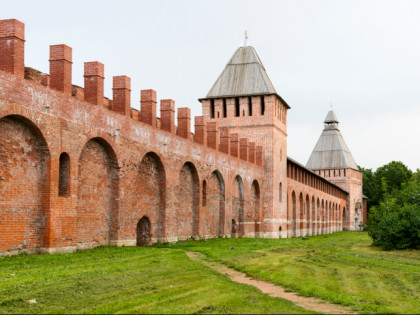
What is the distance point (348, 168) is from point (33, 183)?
64479 millimetres

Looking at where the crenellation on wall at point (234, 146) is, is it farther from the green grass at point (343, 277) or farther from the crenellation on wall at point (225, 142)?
the green grass at point (343, 277)

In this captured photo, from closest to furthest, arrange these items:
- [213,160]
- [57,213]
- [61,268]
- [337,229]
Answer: [61,268] < [57,213] < [213,160] < [337,229]

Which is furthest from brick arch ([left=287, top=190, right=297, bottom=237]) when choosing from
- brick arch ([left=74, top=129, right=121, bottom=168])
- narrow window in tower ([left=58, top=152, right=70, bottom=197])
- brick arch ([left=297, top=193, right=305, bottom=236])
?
narrow window in tower ([left=58, top=152, right=70, bottom=197])

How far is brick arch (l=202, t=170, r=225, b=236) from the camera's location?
90.4 ft

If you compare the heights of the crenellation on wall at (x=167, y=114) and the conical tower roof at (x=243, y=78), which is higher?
the conical tower roof at (x=243, y=78)

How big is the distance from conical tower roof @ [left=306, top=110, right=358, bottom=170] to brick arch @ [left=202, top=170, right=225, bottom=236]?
47435mm

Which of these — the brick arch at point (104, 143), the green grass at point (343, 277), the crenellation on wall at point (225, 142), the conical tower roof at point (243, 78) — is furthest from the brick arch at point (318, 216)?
the brick arch at point (104, 143)

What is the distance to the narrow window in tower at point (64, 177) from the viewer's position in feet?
53.2

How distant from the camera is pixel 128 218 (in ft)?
65.2

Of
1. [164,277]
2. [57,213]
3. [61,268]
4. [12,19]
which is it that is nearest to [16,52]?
[12,19]

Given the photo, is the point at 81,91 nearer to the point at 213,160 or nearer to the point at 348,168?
the point at 213,160

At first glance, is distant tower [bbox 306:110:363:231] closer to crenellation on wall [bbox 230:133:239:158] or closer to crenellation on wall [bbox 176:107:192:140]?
crenellation on wall [bbox 230:133:239:158]

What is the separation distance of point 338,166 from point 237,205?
45.2 m

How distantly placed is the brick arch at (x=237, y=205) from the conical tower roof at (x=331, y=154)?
43521 millimetres
